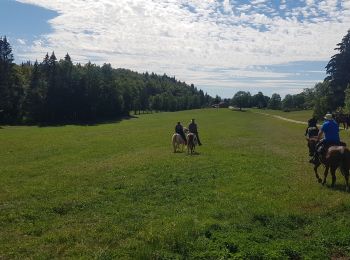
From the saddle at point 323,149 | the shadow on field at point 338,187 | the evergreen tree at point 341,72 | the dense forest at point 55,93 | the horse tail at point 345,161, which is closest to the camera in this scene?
the horse tail at point 345,161

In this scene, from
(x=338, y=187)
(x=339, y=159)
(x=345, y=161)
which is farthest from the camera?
(x=338, y=187)

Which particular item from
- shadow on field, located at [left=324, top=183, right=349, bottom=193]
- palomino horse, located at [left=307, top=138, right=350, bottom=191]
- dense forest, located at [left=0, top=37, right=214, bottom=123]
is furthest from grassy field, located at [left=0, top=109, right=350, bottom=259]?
dense forest, located at [left=0, top=37, right=214, bottom=123]

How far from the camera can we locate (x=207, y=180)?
18750 millimetres

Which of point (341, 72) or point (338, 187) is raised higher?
point (341, 72)

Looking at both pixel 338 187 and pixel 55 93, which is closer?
pixel 338 187

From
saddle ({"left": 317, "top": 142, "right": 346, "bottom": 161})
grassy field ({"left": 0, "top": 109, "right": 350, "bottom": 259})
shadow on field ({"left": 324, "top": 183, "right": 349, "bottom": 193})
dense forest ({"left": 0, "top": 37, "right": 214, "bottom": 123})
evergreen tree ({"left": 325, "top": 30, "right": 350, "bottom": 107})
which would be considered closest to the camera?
grassy field ({"left": 0, "top": 109, "right": 350, "bottom": 259})

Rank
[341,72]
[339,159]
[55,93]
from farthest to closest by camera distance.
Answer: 1. [55,93]
2. [341,72]
3. [339,159]

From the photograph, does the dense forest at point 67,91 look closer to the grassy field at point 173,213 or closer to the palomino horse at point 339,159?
the grassy field at point 173,213

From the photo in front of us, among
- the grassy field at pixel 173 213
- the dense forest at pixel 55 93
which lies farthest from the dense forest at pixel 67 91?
the grassy field at pixel 173 213

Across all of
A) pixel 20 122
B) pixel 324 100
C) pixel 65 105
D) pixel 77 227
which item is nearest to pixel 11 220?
pixel 77 227

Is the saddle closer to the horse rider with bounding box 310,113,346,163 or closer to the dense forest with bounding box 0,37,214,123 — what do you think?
the horse rider with bounding box 310,113,346,163

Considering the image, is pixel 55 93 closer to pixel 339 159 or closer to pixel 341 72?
pixel 341 72

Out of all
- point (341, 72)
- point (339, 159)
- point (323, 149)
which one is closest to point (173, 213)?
point (339, 159)

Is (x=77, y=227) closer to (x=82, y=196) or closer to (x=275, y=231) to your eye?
(x=82, y=196)
